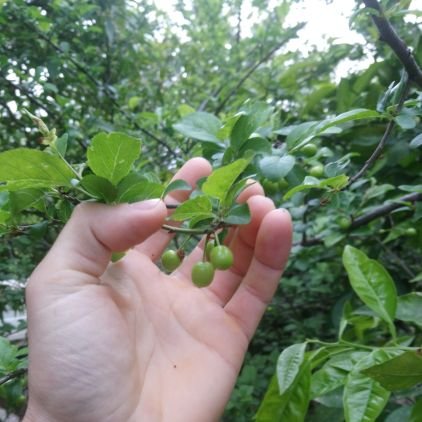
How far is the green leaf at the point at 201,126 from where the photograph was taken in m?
1.00

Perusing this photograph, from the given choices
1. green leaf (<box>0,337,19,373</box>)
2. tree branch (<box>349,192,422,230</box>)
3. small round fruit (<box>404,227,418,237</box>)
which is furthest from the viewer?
small round fruit (<box>404,227,418,237</box>)

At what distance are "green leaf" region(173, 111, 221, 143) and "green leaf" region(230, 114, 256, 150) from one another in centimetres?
11

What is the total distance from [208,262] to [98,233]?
21cm

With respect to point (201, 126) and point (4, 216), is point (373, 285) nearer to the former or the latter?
point (201, 126)

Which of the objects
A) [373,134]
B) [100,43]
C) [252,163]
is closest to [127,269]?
[252,163]

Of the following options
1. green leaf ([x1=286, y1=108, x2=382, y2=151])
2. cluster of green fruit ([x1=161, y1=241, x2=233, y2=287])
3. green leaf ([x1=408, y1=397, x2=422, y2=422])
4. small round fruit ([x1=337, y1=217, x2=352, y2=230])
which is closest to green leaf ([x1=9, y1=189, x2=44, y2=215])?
cluster of green fruit ([x1=161, y1=241, x2=233, y2=287])

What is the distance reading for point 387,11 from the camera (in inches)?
34.0

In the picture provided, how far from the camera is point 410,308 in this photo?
3.66 feet

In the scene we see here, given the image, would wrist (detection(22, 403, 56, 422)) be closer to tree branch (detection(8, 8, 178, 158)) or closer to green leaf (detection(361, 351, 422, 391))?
green leaf (detection(361, 351, 422, 391))

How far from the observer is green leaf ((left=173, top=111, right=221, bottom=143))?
1.00 metres

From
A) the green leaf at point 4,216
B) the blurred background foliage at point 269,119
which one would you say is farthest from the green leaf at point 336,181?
the green leaf at point 4,216

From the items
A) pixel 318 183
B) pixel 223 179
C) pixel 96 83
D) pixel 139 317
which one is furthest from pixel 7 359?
pixel 96 83

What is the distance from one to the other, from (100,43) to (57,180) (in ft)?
5.97

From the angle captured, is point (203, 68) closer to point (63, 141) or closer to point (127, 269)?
point (127, 269)
